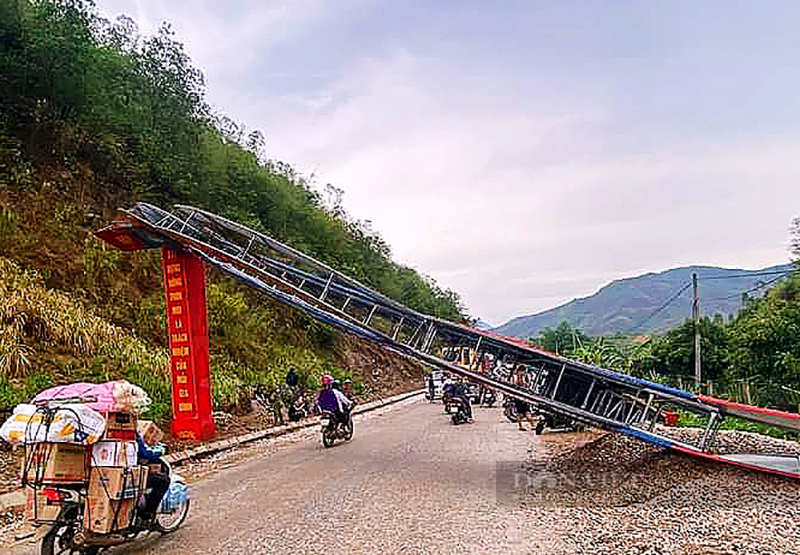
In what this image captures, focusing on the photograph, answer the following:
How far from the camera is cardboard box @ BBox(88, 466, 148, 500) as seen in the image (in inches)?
220

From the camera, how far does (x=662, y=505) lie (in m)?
7.67

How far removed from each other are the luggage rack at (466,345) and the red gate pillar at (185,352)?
17.6 inches

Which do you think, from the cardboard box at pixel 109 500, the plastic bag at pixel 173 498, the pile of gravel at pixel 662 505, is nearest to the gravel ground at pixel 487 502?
the pile of gravel at pixel 662 505

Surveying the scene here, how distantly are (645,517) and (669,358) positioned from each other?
25.3 metres

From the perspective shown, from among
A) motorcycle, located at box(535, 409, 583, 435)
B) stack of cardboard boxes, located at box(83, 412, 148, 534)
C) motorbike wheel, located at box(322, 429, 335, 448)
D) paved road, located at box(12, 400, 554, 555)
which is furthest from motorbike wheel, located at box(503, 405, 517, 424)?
stack of cardboard boxes, located at box(83, 412, 148, 534)

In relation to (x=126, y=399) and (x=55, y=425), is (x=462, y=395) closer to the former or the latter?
(x=126, y=399)

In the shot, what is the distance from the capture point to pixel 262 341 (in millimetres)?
24531

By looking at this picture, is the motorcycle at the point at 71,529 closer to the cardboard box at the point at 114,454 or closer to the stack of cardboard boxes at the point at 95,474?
the stack of cardboard boxes at the point at 95,474

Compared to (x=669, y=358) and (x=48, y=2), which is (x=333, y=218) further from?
(x=48, y=2)

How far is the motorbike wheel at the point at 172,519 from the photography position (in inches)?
264

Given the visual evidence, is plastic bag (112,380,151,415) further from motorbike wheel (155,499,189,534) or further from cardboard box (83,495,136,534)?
motorbike wheel (155,499,189,534)

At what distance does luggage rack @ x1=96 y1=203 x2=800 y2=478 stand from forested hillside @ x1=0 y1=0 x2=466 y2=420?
2704mm

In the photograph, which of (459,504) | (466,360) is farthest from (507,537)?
(466,360)

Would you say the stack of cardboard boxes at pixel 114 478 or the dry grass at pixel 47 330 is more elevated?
the dry grass at pixel 47 330
